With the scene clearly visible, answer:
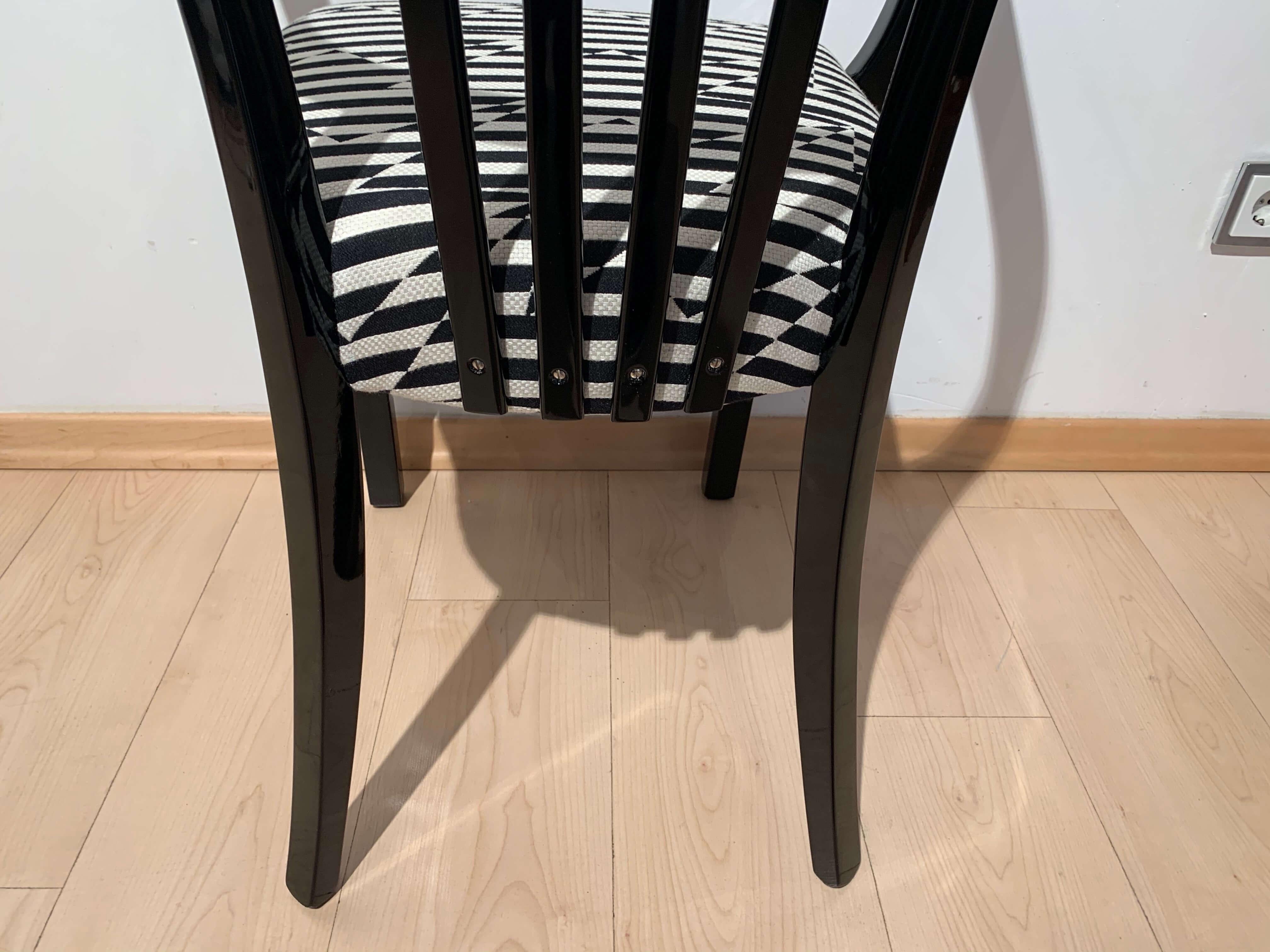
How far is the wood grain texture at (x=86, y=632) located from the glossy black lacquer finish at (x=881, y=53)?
82cm

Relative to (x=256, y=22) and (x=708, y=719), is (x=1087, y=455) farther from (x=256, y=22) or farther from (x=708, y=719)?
(x=256, y=22)

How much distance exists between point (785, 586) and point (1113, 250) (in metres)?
0.55

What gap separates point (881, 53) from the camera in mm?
756

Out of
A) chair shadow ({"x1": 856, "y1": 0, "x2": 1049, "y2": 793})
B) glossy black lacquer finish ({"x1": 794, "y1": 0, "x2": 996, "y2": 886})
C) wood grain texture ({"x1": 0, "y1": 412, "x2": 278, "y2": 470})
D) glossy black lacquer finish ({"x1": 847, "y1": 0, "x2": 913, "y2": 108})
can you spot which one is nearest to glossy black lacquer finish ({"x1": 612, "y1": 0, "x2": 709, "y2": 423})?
glossy black lacquer finish ({"x1": 794, "y1": 0, "x2": 996, "y2": 886})

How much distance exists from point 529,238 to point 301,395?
15cm

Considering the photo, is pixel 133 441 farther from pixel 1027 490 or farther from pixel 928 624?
pixel 1027 490

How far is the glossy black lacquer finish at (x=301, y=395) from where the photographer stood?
39cm

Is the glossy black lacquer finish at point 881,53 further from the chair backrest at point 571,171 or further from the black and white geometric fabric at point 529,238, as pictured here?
the chair backrest at point 571,171

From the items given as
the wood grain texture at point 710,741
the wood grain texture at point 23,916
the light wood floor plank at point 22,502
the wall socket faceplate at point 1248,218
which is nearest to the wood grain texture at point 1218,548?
the wall socket faceplate at point 1248,218

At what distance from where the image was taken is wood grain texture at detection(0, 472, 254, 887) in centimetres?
74

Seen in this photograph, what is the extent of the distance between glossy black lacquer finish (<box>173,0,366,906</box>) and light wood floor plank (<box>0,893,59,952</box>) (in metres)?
0.18

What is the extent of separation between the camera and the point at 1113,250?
1044 mm

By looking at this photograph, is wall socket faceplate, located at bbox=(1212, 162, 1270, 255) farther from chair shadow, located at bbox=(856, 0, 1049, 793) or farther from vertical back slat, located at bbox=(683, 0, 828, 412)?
vertical back slat, located at bbox=(683, 0, 828, 412)

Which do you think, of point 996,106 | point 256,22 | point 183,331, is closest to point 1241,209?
point 996,106
